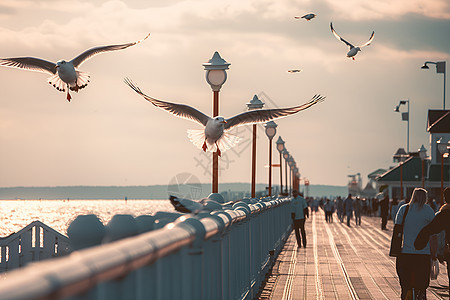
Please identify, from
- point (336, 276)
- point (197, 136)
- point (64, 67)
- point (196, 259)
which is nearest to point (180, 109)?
point (197, 136)

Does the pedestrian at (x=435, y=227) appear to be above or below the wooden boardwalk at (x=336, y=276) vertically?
above

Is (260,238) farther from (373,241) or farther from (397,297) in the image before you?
(373,241)

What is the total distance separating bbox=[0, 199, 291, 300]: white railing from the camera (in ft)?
6.70

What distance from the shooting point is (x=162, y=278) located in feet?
13.6

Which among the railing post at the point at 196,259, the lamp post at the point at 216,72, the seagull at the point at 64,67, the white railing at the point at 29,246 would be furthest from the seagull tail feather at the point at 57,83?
the railing post at the point at 196,259

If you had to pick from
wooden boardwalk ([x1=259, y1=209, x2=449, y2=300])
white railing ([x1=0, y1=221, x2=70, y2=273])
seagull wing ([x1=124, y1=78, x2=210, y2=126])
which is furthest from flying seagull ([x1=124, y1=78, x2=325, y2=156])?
white railing ([x1=0, y1=221, x2=70, y2=273])

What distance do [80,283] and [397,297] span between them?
10.3 m

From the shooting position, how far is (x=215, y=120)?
60.7 ft

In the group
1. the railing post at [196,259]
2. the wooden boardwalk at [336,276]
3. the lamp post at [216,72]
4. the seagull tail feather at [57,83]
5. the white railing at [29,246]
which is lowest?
the wooden boardwalk at [336,276]

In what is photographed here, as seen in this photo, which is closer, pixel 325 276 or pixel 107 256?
pixel 107 256

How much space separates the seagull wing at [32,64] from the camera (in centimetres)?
2575

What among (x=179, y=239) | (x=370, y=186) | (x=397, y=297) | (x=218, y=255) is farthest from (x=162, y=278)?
(x=370, y=186)

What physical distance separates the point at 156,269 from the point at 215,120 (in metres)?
14.6

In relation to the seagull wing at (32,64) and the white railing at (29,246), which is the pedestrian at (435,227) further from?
the seagull wing at (32,64)
